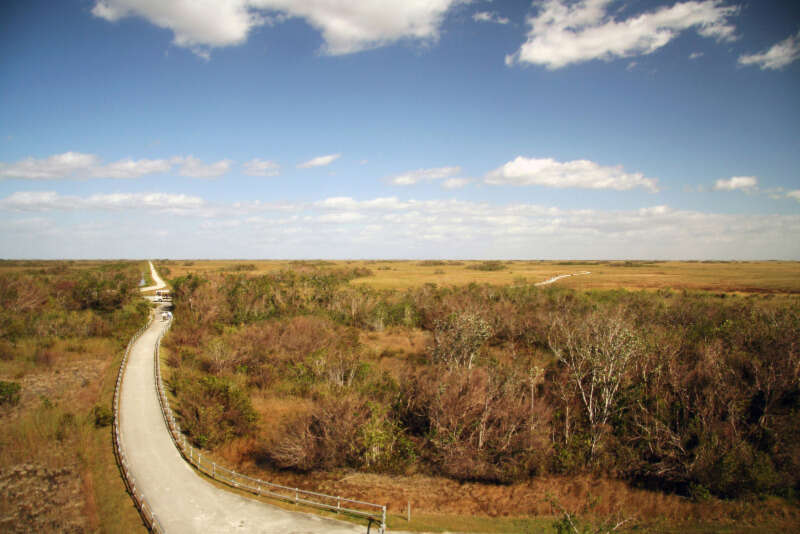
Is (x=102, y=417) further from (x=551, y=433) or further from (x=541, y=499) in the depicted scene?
(x=551, y=433)

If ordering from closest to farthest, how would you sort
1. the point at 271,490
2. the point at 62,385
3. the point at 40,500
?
the point at 40,500, the point at 271,490, the point at 62,385

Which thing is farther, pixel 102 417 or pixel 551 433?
pixel 102 417

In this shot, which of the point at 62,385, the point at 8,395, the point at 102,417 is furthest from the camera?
the point at 62,385

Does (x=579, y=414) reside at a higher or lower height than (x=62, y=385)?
higher

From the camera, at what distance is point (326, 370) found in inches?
1382

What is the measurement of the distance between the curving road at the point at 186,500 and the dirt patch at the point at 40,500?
2.44 metres

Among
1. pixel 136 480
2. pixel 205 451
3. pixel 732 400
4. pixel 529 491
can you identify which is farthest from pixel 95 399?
pixel 732 400

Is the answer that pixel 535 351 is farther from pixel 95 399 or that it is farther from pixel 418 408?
pixel 95 399

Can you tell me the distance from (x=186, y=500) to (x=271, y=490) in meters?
3.95

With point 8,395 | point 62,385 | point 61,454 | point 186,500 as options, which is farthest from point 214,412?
point 62,385

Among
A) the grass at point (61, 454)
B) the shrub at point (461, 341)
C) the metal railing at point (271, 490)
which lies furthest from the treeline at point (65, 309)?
the shrub at point (461, 341)

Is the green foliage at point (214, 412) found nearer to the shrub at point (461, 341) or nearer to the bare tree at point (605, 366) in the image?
the shrub at point (461, 341)

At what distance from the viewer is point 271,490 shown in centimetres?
2020

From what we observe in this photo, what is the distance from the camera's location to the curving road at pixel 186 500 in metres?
16.0
